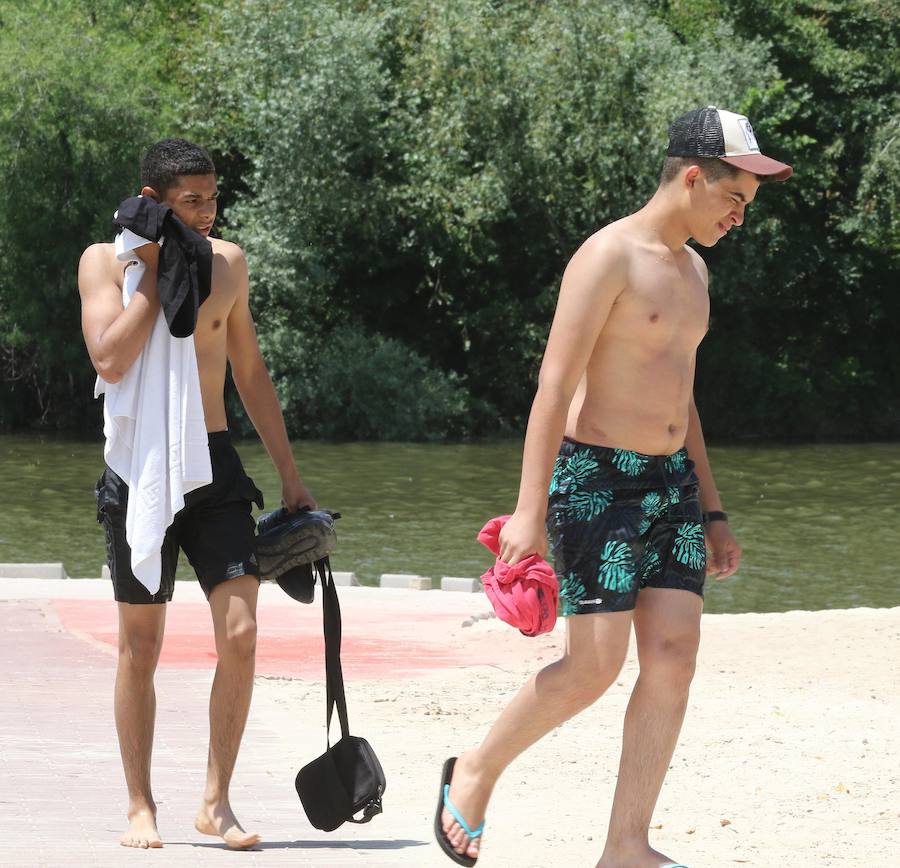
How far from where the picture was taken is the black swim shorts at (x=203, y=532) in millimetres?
4574

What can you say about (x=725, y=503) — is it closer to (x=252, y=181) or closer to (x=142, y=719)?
(x=252, y=181)

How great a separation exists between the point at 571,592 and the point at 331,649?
109 centimetres

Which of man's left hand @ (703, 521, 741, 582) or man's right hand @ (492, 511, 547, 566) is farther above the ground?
man's right hand @ (492, 511, 547, 566)

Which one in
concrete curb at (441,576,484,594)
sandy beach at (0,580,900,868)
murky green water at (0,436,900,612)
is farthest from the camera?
murky green water at (0,436,900,612)

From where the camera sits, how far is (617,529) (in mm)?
4129

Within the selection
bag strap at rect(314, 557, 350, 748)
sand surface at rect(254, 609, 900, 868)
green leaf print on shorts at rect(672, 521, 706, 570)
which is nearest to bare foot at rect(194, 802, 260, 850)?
bag strap at rect(314, 557, 350, 748)

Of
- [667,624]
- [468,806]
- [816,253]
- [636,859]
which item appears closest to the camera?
[636,859]

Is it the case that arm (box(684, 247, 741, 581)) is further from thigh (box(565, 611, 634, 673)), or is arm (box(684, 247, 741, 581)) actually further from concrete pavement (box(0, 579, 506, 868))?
concrete pavement (box(0, 579, 506, 868))

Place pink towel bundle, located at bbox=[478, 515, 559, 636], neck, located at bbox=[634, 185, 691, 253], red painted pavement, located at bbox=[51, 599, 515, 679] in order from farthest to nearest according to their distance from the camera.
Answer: red painted pavement, located at bbox=[51, 599, 515, 679], neck, located at bbox=[634, 185, 691, 253], pink towel bundle, located at bbox=[478, 515, 559, 636]

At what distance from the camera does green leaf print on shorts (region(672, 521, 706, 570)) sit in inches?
166

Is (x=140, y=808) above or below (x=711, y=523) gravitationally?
below

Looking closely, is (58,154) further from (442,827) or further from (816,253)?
(442,827)

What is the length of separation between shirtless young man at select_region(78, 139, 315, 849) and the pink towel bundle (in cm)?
95

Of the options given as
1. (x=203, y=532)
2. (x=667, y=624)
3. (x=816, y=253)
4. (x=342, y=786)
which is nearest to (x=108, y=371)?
(x=203, y=532)
